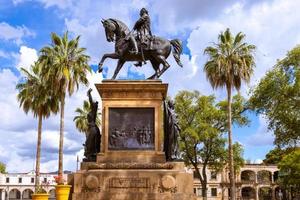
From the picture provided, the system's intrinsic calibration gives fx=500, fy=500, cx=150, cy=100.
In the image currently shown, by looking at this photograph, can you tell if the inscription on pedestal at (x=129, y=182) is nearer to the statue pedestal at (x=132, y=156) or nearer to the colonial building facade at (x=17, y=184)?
the statue pedestal at (x=132, y=156)

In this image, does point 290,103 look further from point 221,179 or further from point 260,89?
point 221,179

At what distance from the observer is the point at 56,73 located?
3834 centimetres

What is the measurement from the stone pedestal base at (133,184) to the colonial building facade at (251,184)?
78080 mm

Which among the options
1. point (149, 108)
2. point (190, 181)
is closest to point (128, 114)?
point (149, 108)

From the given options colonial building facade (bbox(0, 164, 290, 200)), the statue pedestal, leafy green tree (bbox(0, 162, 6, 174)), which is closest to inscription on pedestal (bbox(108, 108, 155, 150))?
the statue pedestal

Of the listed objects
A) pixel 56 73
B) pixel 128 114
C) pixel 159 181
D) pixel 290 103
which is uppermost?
pixel 56 73

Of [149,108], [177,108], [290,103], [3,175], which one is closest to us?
[149,108]

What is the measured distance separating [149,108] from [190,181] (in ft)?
9.09

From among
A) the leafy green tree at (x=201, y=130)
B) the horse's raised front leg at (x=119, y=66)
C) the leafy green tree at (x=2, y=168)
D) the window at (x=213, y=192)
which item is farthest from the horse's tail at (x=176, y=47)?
the leafy green tree at (x=2, y=168)

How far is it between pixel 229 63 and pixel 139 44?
23245 millimetres

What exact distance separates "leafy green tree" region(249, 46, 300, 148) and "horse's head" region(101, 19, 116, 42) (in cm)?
2158

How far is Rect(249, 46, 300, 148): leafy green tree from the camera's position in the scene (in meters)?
36.7

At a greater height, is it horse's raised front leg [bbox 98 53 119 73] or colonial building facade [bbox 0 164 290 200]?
horse's raised front leg [bbox 98 53 119 73]

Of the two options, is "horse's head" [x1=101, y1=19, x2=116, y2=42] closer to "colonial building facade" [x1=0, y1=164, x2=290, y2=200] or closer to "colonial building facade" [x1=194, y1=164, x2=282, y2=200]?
"colonial building facade" [x1=0, y1=164, x2=290, y2=200]
